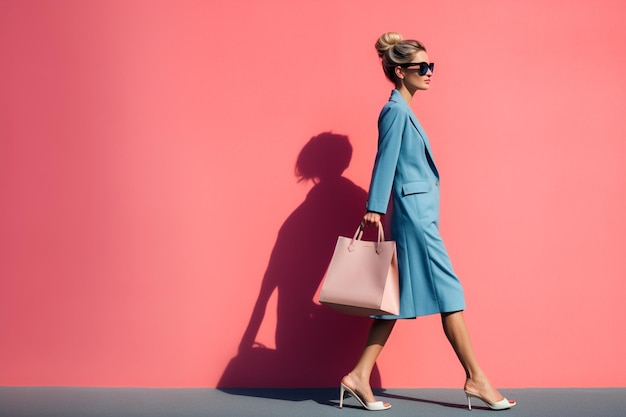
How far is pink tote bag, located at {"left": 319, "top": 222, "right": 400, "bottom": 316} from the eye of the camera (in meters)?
3.57

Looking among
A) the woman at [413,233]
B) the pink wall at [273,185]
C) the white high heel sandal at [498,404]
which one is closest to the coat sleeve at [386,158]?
the woman at [413,233]

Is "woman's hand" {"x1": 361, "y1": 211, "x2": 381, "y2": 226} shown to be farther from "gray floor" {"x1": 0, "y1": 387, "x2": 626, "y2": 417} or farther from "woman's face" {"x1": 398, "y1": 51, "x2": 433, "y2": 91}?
"gray floor" {"x1": 0, "y1": 387, "x2": 626, "y2": 417}

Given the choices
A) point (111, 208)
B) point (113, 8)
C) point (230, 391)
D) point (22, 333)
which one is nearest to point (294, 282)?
point (230, 391)

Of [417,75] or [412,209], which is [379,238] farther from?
[417,75]

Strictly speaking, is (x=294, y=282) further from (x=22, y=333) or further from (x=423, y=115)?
(x=22, y=333)

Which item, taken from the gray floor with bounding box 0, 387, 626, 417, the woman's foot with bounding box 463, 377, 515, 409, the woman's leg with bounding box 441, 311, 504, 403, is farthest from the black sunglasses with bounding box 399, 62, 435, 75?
the gray floor with bounding box 0, 387, 626, 417

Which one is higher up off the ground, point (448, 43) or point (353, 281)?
point (448, 43)

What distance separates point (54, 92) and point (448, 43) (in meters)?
2.11

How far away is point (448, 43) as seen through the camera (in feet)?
14.2

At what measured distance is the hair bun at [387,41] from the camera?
3.98m

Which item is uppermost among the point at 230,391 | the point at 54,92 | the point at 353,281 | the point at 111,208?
the point at 54,92

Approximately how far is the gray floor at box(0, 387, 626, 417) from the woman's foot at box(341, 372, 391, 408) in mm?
71

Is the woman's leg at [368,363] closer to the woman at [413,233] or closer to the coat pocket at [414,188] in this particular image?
the woman at [413,233]

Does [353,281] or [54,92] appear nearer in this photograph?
[353,281]
